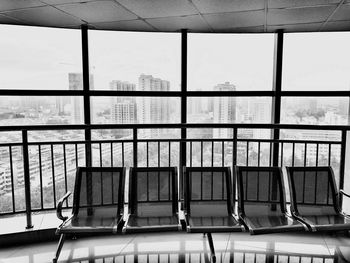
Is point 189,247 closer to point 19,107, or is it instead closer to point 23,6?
point 19,107

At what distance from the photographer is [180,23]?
365 centimetres

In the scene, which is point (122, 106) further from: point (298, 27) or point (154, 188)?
point (298, 27)

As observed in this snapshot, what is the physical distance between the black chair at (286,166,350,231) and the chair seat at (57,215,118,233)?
74.4 inches

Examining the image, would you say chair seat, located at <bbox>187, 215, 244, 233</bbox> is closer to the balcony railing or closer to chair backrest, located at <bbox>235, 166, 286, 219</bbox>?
chair backrest, located at <bbox>235, 166, 286, 219</bbox>

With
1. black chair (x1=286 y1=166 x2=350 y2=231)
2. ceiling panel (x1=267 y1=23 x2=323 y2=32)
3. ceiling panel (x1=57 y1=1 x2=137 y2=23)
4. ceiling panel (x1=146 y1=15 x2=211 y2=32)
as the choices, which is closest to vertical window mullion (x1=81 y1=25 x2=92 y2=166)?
ceiling panel (x1=57 y1=1 x2=137 y2=23)

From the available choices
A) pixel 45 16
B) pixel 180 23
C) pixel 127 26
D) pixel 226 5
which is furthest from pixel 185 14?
pixel 45 16

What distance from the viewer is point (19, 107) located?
3.69m

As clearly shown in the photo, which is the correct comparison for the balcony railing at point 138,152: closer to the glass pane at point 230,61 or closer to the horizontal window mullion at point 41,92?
the horizontal window mullion at point 41,92

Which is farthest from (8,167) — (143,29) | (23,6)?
(143,29)

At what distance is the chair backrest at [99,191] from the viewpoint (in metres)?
2.98

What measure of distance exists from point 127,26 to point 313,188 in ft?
10.3

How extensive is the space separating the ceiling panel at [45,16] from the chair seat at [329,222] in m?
3.56

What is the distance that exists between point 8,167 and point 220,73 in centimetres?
309

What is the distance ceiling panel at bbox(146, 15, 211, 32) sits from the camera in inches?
137
